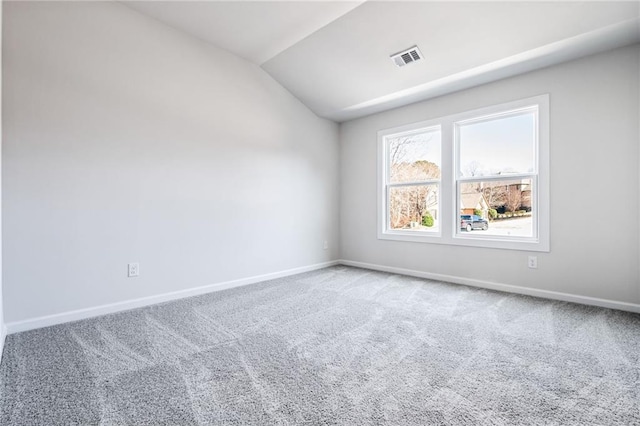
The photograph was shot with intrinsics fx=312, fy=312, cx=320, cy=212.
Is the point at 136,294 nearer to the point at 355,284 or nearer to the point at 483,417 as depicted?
the point at 355,284

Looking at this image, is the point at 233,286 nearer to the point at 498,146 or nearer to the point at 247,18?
the point at 247,18

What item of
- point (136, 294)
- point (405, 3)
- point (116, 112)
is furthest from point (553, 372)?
A: point (116, 112)

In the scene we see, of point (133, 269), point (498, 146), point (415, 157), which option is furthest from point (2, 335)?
point (498, 146)

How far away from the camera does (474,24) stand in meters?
2.80

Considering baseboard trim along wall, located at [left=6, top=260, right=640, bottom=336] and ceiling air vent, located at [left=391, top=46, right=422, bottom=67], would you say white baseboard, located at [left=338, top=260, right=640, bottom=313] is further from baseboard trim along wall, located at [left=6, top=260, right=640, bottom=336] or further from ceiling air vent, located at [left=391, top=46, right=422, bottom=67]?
ceiling air vent, located at [left=391, top=46, right=422, bottom=67]

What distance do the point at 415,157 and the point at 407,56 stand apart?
1.45m

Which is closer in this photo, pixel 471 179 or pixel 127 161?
pixel 127 161

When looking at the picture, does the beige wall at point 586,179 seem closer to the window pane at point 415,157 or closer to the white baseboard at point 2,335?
the window pane at point 415,157

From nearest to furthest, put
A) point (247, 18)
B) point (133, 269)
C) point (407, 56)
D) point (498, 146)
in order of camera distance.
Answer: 1. point (133, 269)
2. point (247, 18)
3. point (407, 56)
4. point (498, 146)

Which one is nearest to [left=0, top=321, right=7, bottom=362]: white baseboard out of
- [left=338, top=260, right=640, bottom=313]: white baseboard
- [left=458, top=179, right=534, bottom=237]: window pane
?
[left=338, top=260, right=640, bottom=313]: white baseboard

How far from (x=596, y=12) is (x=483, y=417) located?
308 cm

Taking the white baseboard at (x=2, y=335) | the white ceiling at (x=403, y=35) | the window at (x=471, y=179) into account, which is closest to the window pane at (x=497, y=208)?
the window at (x=471, y=179)

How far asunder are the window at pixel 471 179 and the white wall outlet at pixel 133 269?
3.11m

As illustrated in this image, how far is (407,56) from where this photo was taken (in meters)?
3.30
